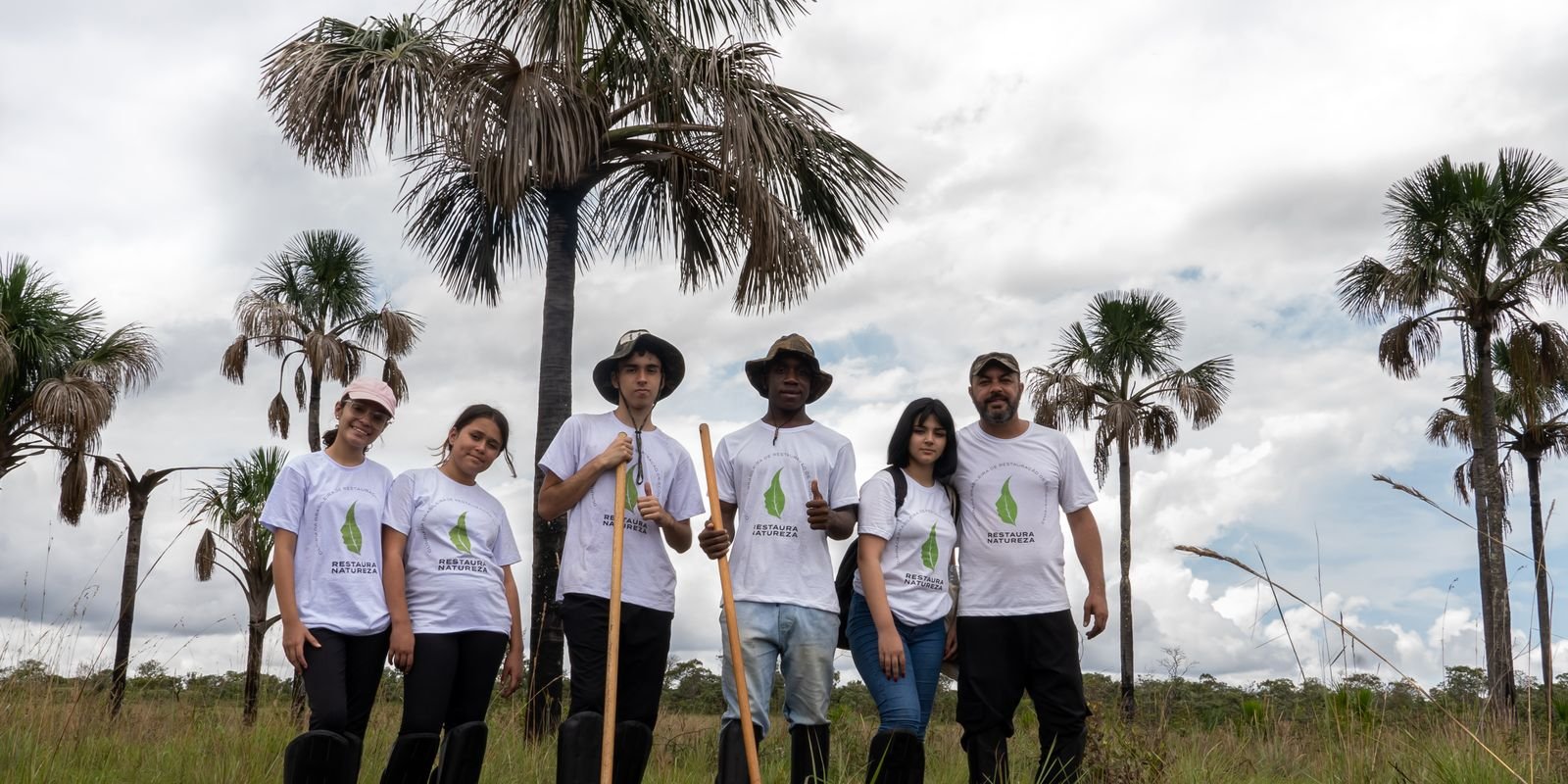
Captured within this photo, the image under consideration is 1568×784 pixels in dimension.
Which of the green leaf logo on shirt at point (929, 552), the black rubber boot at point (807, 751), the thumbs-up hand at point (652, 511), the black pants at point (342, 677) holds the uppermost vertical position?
the thumbs-up hand at point (652, 511)

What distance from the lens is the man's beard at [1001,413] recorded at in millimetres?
4754

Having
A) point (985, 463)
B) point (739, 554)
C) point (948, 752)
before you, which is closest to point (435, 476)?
point (739, 554)

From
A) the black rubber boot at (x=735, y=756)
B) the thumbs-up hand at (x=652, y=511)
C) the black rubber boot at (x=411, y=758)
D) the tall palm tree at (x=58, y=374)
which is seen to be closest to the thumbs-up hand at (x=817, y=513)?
the thumbs-up hand at (x=652, y=511)

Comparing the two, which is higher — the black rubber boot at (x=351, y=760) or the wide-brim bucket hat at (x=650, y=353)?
the wide-brim bucket hat at (x=650, y=353)

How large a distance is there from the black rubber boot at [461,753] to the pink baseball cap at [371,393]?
3.98 ft

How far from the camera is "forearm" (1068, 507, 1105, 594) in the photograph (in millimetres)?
4730

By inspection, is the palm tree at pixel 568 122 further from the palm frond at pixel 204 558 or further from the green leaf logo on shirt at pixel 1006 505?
the palm frond at pixel 204 558

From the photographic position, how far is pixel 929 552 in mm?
4496

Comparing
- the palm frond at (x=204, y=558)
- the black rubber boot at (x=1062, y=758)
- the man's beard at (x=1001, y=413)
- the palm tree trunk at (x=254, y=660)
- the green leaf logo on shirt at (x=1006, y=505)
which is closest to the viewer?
the black rubber boot at (x=1062, y=758)

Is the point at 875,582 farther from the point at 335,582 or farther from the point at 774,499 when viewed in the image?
the point at 335,582

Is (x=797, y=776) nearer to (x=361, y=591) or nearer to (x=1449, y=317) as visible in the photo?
(x=361, y=591)

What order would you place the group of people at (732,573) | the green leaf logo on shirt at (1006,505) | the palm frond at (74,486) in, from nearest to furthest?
the group of people at (732,573), the green leaf logo on shirt at (1006,505), the palm frond at (74,486)

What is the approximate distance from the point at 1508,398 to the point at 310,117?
24.6m

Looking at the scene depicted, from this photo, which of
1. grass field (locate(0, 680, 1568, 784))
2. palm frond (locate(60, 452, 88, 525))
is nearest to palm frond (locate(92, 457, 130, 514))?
palm frond (locate(60, 452, 88, 525))
